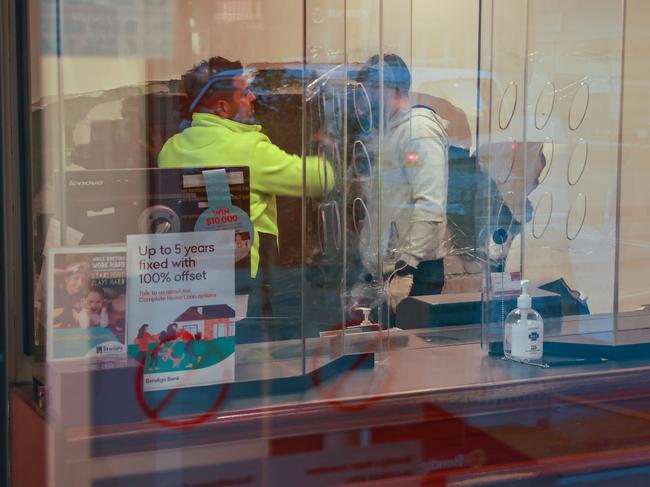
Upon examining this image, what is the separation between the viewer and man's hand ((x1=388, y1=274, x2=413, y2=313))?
2.60m

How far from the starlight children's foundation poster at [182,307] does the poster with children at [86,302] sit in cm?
2

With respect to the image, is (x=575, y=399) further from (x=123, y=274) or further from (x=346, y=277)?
(x=123, y=274)

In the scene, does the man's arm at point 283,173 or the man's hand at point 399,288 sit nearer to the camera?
the man's arm at point 283,173

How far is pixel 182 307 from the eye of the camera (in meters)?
1.81

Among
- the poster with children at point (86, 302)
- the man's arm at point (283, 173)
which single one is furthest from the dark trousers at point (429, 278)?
the poster with children at point (86, 302)

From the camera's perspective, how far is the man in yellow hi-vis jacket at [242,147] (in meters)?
1.92

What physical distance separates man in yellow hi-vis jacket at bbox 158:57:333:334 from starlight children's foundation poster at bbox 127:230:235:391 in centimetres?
12

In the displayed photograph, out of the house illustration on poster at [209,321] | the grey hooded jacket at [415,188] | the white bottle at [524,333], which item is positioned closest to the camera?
the house illustration on poster at [209,321]

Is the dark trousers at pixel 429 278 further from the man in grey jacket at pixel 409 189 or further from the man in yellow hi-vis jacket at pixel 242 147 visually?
the man in yellow hi-vis jacket at pixel 242 147

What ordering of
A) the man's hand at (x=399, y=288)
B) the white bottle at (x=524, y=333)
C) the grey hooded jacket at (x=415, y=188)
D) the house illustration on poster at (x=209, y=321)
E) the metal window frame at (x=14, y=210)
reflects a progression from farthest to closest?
the grey hooded jacket at (x=415, y=188) < the man's hand at (x=399, y=288) < the white bottle at (x=524, y=333) < the house illustration on poster at (x=209, y=321) < the metal window frame at (x=14, y=210)

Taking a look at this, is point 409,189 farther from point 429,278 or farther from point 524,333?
point 524,333

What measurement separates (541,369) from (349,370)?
472 mm

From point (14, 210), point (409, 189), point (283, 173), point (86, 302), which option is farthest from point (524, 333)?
point (14, 210)

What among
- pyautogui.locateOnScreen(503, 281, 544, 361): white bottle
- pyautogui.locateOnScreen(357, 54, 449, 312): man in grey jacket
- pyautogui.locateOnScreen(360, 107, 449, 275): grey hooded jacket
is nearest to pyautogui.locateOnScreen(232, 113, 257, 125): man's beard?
pyautogui.locateOnScreen(357, 54, 449, 312): man in grey jacket
